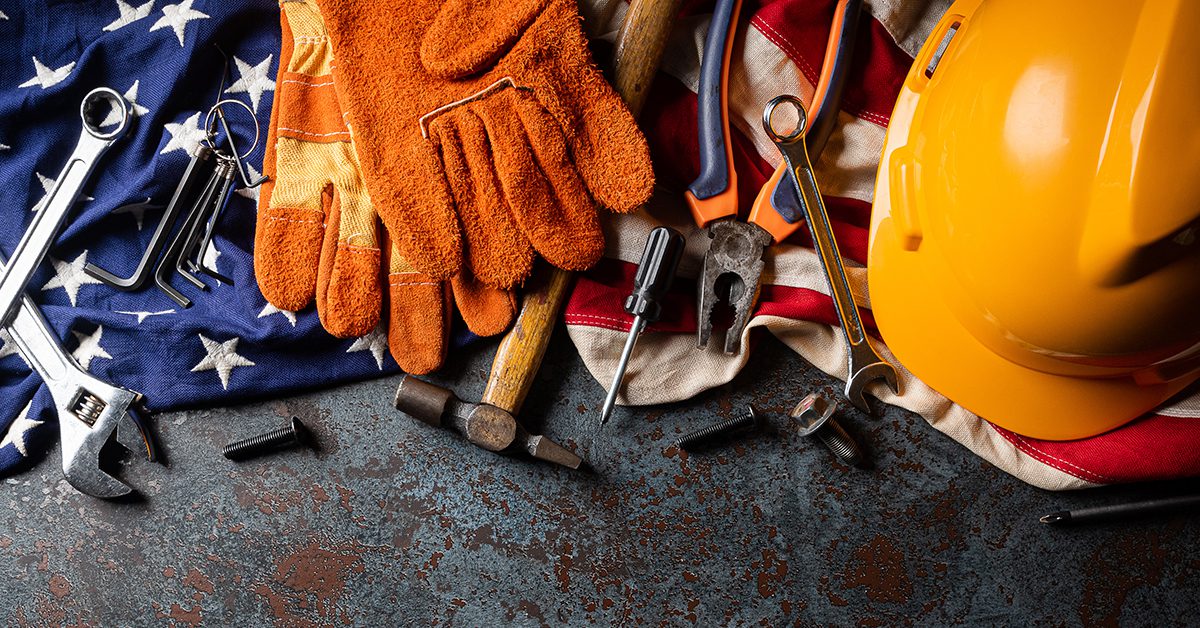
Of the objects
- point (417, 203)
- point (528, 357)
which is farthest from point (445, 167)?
point (528, 357)

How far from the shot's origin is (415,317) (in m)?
1.27

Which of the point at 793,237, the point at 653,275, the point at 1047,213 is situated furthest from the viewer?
the point at 793,237

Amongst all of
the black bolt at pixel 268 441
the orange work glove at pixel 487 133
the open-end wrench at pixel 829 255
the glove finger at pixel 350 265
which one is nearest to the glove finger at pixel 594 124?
the orange work glove at pixel 487 133

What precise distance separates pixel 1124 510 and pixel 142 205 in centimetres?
166

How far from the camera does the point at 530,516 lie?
4.26 feet

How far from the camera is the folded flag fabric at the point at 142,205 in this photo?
4.31 ft

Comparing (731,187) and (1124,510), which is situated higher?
(731,187)

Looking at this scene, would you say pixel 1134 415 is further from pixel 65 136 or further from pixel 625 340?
pixel 65 136

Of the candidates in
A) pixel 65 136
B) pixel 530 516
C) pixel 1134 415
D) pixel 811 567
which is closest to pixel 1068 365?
pixel 1134 415

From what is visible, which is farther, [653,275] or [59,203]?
[59,203]

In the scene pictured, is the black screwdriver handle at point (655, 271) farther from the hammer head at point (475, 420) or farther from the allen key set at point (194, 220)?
the allen key set at point (194, 220)

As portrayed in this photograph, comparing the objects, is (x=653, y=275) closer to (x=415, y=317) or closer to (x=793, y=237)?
(x=793, y=237)

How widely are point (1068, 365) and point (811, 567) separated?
0.49 meters

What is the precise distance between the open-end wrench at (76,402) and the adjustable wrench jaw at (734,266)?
0.92m
